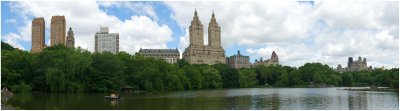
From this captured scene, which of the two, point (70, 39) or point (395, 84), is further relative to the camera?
point (70, 39)

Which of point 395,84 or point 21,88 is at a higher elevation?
point 21,88

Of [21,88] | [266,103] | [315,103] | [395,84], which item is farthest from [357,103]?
[395,84]

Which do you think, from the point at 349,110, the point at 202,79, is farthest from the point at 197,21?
the point at 349,110

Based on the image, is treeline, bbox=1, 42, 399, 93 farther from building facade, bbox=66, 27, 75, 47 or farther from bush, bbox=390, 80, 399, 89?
building facade, bbox=66, 27, 75, 47

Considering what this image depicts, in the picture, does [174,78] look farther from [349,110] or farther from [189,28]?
[189,28]

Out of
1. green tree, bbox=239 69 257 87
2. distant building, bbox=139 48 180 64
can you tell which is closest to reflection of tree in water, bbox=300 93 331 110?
green tree, bbox=239 69 257 87

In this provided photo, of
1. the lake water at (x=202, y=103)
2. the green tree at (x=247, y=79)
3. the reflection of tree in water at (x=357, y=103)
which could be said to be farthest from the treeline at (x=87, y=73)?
the reflection of tree in water at (x=357, y=103)

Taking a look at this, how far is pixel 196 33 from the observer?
194 meters

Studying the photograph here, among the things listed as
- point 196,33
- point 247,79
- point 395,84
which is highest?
point 196,33

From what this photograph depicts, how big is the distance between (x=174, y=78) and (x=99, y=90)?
53.2 ft

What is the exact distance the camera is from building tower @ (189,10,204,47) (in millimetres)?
193125

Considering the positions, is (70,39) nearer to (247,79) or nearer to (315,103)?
(247,79)

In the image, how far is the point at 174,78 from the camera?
7138 centimetres

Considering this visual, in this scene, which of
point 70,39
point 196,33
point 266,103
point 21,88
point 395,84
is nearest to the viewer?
point 266,103
